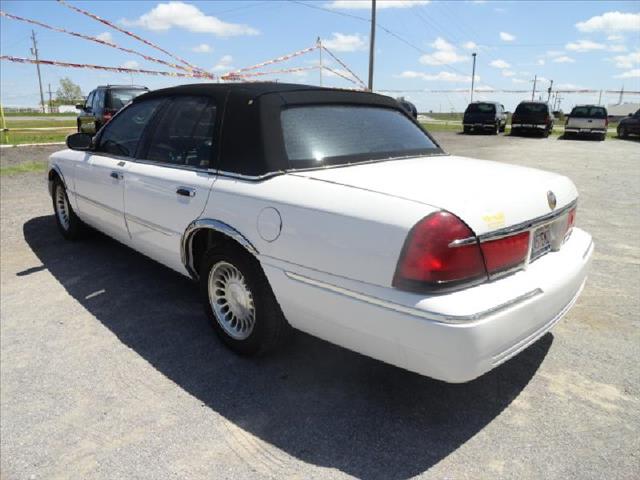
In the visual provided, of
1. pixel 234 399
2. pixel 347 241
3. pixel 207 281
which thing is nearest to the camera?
pixel 347 241

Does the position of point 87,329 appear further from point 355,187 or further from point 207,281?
point 355,187

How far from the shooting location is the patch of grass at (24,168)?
9.65 meters

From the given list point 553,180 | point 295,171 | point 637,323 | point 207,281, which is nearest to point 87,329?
point 207,281

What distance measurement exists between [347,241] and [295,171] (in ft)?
2.19

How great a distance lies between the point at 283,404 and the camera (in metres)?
2.64

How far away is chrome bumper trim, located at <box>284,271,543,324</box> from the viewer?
2.02 metres

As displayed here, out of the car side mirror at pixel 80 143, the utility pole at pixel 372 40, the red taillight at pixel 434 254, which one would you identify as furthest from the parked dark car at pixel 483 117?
the red taillight at pixel 434 254

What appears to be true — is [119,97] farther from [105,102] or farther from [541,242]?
[541,242]

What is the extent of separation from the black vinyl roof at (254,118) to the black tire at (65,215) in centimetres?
280

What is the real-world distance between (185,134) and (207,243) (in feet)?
2.67

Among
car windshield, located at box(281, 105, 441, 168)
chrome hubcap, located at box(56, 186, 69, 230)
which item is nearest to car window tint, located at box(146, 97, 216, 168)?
car windshield, located at box(281, 105, 441, 168)

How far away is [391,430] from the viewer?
240 centimetres

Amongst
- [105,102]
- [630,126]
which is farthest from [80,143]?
[630,126]

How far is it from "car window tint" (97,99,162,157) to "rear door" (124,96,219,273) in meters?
0.21
